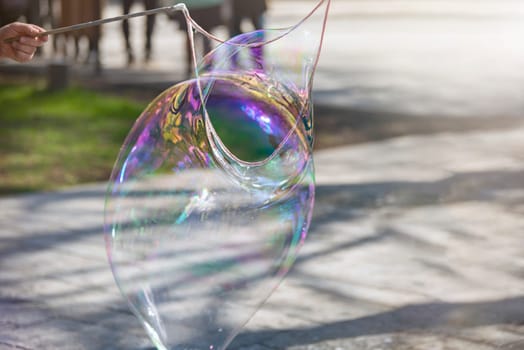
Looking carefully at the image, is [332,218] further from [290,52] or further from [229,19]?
[229,19]

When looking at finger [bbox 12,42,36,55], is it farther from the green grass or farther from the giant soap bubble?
the green grass

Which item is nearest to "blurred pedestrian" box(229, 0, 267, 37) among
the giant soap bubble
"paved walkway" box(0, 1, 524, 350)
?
"paved walkway" box(0, 1, 524, 350)

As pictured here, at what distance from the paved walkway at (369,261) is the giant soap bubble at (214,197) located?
398mm

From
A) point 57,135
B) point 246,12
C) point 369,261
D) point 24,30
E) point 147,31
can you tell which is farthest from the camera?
point 147,31

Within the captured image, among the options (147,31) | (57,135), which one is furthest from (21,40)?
(147,31)

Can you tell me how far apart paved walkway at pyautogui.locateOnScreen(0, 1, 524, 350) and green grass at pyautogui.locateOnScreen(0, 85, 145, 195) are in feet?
1.51

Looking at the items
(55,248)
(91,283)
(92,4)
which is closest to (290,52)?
(91,283)

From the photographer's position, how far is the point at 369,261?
17.1 feet

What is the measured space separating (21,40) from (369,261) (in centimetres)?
223

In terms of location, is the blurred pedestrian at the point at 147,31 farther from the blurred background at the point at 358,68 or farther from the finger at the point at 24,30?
the finger at the point at 24,30

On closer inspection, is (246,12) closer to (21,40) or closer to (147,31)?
(147,31)

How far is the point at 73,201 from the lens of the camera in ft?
21.2

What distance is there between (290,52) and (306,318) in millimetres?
1143

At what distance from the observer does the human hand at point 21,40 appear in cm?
363
